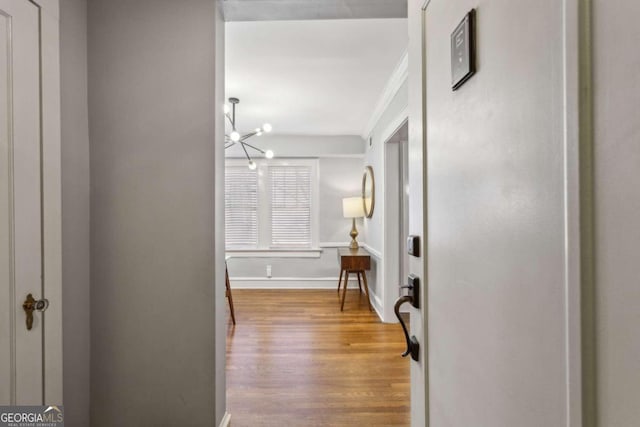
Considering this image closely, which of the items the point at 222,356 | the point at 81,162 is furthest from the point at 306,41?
the point at 222,356

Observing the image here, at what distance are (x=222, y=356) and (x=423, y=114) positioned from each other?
163 cm

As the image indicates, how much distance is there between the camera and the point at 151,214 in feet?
5.58

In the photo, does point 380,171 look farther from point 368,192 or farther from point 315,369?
point 315,369

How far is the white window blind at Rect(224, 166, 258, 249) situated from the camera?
583cm

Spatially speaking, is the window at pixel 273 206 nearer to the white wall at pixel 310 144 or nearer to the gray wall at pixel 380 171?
the white wall at pixel 310 144

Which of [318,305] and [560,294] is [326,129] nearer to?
[318,305]

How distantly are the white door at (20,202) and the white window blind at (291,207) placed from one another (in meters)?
4.63

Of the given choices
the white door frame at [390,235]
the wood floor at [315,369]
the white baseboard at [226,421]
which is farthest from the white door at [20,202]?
the white door frame at [390,235]

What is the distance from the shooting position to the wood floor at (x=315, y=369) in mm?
2129

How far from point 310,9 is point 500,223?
1.82 meters

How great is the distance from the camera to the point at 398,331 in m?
3.58

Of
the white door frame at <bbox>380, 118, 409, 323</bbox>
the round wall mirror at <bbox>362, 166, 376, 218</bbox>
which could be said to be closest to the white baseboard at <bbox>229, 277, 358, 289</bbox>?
the round wall mirror at <bbox>362, 166, 376, 218</bbox>

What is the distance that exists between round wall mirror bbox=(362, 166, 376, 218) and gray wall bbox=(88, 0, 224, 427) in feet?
11.0

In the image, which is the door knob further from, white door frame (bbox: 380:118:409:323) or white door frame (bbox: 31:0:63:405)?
white door frame (bbox: 380:118:409:323)
